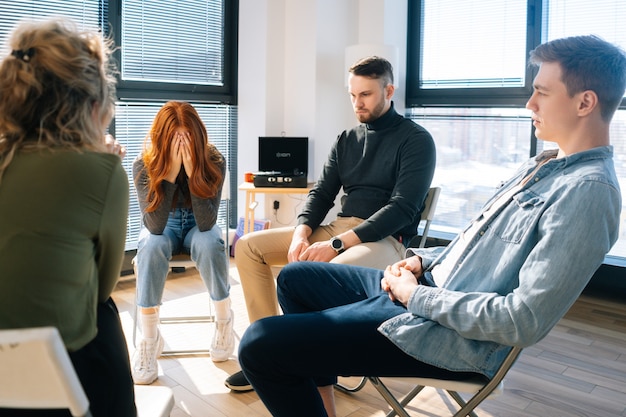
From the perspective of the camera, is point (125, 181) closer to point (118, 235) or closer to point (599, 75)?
point (118, 235)

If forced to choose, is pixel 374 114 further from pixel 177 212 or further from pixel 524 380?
pixel 524 380

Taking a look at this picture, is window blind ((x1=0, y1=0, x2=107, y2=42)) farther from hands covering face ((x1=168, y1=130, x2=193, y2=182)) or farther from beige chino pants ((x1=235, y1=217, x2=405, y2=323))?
beige chino pants ((x1=235, y1=217, x2=405, y2=323))

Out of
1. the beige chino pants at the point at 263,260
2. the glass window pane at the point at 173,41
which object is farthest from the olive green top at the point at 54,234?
the glass window pane at the point at 173,41

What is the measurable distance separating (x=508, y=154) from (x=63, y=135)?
397 centimetres

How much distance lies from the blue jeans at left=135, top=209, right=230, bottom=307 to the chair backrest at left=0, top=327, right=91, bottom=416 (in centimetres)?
182

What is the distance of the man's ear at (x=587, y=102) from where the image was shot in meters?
1.70

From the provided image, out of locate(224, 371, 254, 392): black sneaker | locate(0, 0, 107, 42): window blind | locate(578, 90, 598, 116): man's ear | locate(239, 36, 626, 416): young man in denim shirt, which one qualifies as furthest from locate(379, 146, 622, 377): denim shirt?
locate(0, 0, 107, 42): window blind

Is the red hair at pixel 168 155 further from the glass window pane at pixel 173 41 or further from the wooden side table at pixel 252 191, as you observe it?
the glass window pane at pixel 173 41

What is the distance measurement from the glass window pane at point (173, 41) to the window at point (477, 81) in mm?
1578

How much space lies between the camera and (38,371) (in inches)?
40.7

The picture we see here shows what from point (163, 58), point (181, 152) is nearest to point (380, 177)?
point (181, 152)

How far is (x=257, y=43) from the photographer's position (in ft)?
16.6

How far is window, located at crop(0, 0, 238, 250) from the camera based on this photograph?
449cm

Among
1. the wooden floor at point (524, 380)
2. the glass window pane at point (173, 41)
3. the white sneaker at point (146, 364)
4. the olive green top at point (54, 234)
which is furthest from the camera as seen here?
the glass window pane at point (173, 41)
